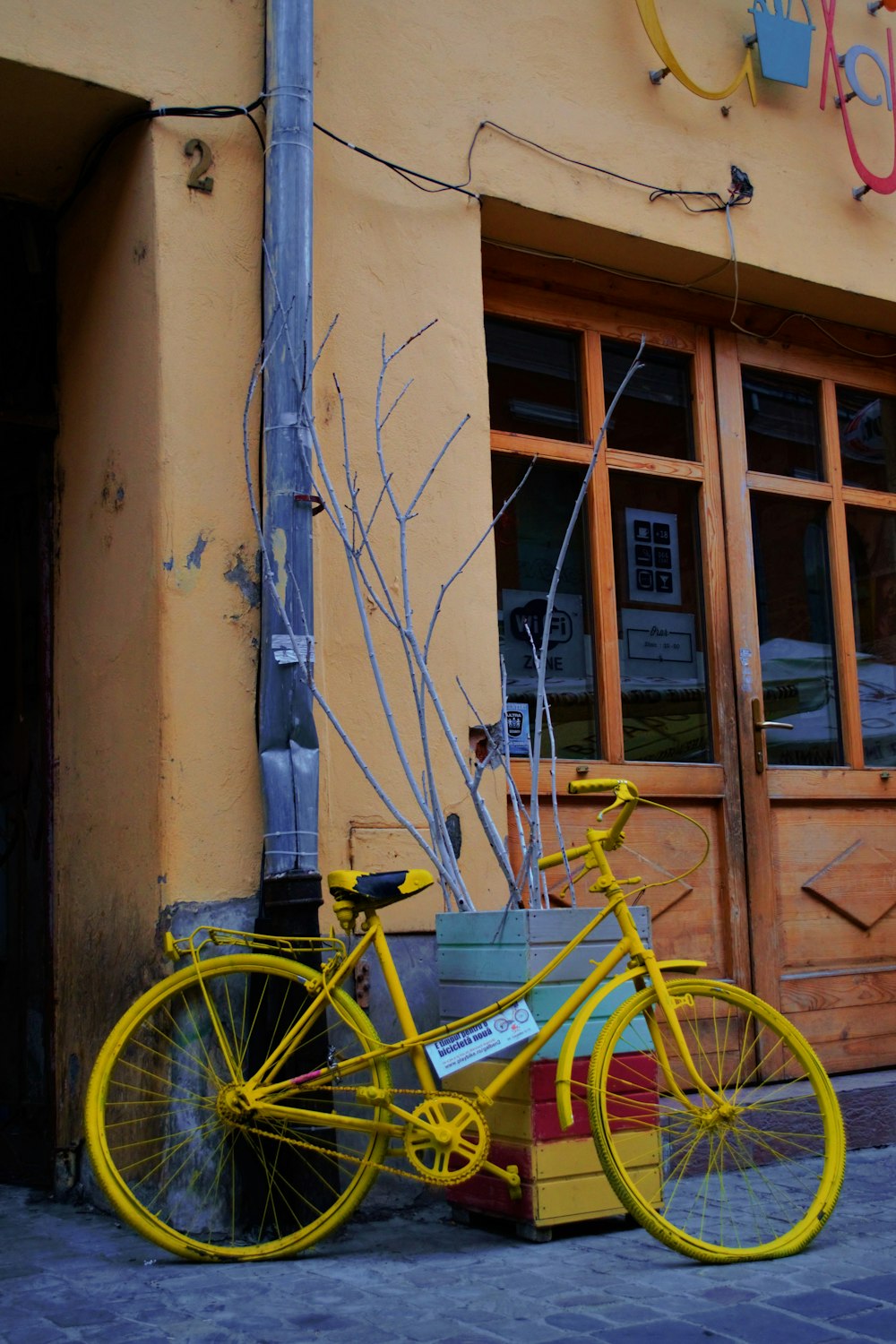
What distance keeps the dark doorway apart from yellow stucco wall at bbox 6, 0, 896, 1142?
10 centimetres

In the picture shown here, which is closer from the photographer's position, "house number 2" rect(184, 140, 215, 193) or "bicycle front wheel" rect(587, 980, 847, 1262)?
"bicycle front wheel" rect(587, 980, 847, 1262)

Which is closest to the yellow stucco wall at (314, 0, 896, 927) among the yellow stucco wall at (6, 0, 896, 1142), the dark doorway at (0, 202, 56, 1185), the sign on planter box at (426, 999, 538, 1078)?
the yellow stucco wall at (6, 0, 896, 1142)

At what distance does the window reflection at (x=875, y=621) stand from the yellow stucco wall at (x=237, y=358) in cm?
145

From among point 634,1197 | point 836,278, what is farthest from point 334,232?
point 634,1197

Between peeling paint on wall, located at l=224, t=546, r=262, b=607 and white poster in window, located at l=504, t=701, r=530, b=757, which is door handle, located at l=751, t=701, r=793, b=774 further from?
peeling paint on wall, located at l=224, t=546, r=262, b=607

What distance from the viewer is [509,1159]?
3625mm

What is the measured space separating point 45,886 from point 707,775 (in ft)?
7.85

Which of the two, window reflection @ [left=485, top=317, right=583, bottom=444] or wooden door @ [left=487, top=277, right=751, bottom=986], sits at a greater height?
window reflection @ [left=485, top=317, right=583, bottom=444]

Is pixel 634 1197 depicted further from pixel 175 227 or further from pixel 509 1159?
pixel 175 227

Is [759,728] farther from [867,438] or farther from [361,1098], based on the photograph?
[361,1098]

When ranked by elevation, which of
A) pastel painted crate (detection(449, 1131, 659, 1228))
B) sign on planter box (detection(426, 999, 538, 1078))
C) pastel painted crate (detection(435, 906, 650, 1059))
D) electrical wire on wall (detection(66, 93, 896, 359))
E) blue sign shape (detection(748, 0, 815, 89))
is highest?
blue sign shape (detection(748, 0, 815, 89))

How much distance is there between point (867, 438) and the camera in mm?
6160

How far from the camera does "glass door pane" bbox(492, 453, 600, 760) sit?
501 centimetres

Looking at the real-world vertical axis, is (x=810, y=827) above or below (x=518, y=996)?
above
